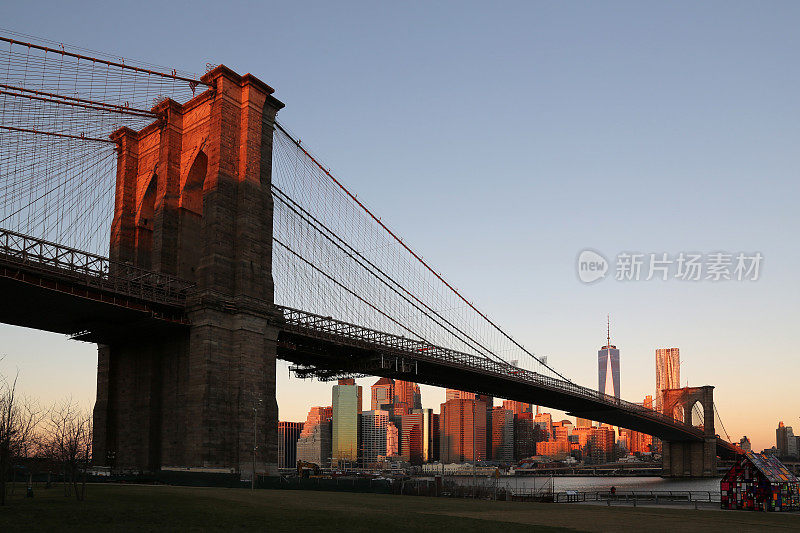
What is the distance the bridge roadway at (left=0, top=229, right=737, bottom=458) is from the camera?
52.7 m

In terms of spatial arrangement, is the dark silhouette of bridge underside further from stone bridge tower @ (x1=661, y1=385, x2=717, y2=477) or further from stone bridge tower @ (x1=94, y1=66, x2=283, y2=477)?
stone bridge tower @ (x1=661, y1=385, x2=717, y2=477)

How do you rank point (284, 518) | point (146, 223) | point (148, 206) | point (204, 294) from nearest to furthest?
1. point (284, 518)
2. point (204, 294)
3. point (146, 223)
4. point (148, 206)

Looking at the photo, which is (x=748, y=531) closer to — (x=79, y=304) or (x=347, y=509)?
(x=347, y=509)

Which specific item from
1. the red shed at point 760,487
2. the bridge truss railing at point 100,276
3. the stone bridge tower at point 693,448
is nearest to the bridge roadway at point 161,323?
the bridge truss railing at point 100,276

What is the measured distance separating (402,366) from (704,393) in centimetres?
11642

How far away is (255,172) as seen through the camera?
209 feet

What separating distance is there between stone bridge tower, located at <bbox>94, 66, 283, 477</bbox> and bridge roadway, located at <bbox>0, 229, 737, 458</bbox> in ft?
9.21

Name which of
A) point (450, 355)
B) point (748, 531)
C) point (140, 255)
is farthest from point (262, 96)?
point (748, 531)

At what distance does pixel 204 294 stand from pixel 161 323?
495 centimetres

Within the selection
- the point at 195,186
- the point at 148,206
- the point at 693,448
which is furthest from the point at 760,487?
the point at 693,448

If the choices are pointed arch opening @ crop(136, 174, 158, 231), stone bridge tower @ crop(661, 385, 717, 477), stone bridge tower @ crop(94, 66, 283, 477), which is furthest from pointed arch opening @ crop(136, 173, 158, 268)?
stone bridge tower @ crop(661, 385, 717, 477)

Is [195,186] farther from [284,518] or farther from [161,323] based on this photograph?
[284,518]

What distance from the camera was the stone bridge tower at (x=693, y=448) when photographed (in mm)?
160250

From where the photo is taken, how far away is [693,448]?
166 metres
